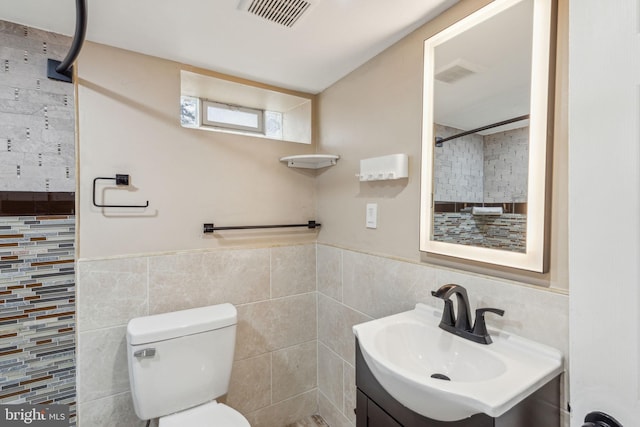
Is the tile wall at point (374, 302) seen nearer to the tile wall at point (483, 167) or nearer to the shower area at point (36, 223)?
the tile wall at point (483, 167)

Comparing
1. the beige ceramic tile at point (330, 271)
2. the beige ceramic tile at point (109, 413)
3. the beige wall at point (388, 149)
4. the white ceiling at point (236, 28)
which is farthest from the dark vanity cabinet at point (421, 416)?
the white ceiling at point (236, 28)

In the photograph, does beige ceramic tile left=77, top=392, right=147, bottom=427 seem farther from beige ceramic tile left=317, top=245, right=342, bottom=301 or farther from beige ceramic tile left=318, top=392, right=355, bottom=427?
beige ceramic tile left=317, top=245, right=342, bottom=301

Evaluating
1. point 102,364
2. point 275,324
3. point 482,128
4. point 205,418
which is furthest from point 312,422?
point 482,128

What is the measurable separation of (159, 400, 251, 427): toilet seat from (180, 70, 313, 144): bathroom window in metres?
1.49

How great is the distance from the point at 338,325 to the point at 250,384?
2.16 ft

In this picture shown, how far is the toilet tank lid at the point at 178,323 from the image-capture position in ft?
4.47

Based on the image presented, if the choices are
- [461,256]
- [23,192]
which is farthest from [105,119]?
[461,256]

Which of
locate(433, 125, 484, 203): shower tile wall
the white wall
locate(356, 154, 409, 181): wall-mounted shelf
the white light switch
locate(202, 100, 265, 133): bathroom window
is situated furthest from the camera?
locate(202, 100, 265, 133): bathroom window

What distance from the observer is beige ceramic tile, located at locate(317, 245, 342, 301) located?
1.87 m

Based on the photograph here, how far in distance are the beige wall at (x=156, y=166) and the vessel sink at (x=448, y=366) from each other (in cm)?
104

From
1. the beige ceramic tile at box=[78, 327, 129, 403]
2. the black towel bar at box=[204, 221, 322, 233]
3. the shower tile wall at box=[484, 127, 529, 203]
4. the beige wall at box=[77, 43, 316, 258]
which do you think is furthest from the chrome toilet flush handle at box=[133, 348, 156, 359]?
the shower tile wall at box=[484, 127, 529, 203]

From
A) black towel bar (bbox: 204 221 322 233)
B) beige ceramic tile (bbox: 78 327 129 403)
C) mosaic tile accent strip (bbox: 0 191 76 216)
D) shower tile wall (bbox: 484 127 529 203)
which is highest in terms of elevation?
shower tile wall (bbox: 484 127 529 203)

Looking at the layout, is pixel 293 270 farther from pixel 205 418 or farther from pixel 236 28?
pixel 236 28

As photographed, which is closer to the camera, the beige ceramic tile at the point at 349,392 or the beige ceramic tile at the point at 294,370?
the beige ceramic tile at the point at 349,392
